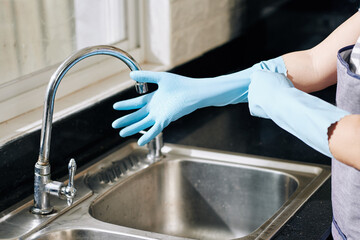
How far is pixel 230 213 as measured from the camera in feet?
5.69

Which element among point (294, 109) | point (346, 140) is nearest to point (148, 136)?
point (294, 109)

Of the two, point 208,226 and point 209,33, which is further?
point 209,33

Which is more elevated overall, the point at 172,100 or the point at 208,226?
the point at 172,100

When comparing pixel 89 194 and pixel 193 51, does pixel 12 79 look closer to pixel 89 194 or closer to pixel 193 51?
pixel 89 194

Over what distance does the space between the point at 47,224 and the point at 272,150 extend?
2.48 ft

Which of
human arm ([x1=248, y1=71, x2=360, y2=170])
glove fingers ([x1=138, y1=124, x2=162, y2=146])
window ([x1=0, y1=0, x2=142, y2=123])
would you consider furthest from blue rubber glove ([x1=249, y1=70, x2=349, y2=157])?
window ([x1=0, y1=0, x2=142, y2=123])

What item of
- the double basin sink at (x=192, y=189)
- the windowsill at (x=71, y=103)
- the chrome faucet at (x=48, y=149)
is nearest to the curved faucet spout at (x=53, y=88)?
the chrome faucet at (x=48, y=149)

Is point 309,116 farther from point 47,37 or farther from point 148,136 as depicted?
point 47,37

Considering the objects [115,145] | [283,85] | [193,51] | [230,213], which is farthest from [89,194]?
[193,51]

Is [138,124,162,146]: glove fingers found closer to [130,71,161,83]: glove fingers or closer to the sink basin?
[130,71,161,83]: glove fingers

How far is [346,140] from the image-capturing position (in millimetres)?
997

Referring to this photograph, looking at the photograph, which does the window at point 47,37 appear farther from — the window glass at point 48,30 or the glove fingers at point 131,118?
the glove fingers at point 131,118

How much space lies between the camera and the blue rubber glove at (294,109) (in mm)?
1048

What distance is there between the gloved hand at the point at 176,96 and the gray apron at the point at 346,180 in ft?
0.80
